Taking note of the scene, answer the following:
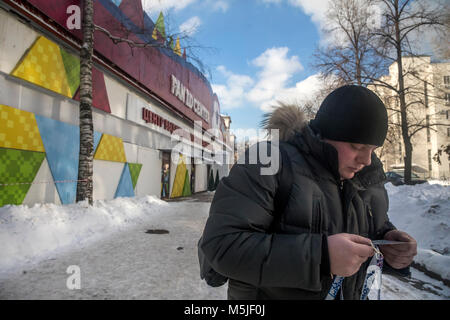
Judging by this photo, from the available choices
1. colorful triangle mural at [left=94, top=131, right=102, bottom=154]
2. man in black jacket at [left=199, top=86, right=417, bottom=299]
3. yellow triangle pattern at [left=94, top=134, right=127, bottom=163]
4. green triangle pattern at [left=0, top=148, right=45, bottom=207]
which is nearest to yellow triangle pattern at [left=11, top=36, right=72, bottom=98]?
colorful triangle mural at [left=94, top=131, right=102, bottom=154]

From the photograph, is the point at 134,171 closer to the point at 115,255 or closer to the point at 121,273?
the point at 115,255

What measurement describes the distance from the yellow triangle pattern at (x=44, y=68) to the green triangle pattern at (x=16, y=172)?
182 centimetres

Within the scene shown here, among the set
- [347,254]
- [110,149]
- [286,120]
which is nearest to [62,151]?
[110,149]

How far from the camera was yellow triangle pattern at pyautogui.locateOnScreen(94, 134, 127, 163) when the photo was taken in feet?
29.5

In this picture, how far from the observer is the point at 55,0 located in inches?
258

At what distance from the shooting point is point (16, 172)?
5.80 metres

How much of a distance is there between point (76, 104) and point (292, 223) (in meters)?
8.48

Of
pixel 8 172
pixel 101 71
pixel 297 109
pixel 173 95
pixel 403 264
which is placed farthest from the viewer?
pixel 173 95

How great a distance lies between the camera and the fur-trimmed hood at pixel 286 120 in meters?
1.48

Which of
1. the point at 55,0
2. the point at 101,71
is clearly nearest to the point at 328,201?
the point at 55,0

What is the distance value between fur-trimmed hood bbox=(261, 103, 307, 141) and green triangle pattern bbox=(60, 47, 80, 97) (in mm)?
7762

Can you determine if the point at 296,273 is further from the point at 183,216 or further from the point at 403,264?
the point at 183,216

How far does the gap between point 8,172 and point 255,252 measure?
675cm

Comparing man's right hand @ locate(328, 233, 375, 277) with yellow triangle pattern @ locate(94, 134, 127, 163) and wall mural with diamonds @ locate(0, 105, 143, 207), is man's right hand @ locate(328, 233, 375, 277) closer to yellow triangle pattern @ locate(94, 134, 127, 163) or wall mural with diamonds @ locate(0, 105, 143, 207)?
wall mural with diamonds @ locate(0, 105, 143, 207)
